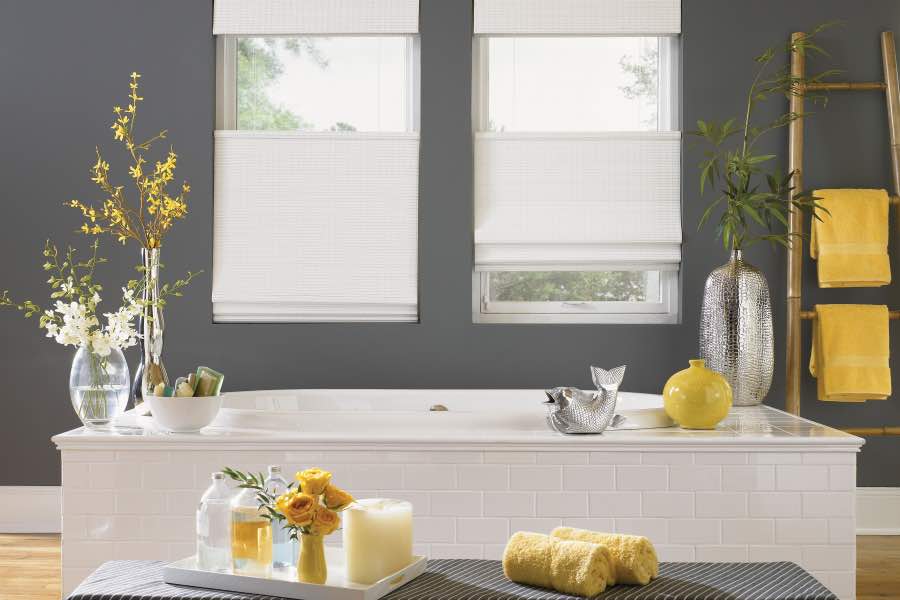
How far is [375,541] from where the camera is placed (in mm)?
1595

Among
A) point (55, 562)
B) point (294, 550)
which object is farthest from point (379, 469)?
point (55, 562)

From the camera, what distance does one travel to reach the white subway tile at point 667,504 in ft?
8.45

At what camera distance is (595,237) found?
3.98 metres

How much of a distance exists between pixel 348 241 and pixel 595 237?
104 centimetres

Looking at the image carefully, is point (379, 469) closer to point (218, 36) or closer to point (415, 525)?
point (415, 525)

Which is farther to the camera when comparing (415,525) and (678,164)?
(678,164)

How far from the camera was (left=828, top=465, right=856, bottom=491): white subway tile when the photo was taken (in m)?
2.57

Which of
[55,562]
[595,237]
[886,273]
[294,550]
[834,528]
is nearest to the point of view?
[294,550]

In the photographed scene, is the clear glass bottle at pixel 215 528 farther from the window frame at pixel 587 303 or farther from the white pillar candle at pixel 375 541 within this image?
the window frame at pixel 587 303

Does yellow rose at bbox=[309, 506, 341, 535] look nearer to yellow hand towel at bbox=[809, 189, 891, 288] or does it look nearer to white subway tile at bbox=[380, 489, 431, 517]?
white subway tile at bbox=[380, 489, 431, 517]

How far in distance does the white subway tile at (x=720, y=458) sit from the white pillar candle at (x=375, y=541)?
3.96 ft

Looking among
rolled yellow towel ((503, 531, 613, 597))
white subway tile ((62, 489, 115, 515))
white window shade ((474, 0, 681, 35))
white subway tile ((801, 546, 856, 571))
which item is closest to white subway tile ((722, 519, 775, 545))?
white subway tile ((801, 546, 856, 571))

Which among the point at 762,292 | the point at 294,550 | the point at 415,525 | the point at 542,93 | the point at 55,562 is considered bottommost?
the point at 55,562

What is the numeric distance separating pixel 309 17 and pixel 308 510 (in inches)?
117
